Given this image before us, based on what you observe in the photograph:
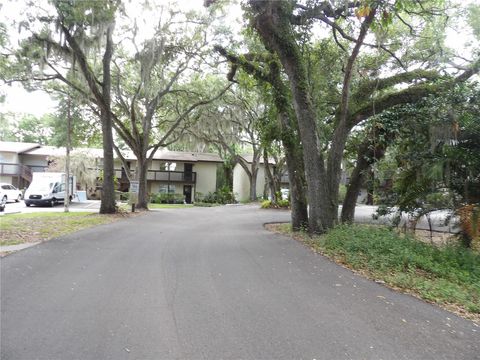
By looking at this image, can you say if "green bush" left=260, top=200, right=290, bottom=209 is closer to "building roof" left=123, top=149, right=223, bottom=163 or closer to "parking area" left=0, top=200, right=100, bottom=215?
"parking area" left=0, top=200, right=100, bottom=215

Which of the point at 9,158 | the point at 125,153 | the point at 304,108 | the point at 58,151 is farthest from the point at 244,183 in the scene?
the point at 304,108

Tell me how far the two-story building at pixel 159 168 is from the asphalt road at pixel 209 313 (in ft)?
114

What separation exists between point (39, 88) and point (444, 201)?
1996 cm

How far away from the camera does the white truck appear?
29406mm

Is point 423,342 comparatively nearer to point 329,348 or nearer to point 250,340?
point 329,348

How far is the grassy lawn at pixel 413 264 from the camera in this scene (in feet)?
20.1

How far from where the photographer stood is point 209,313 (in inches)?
197

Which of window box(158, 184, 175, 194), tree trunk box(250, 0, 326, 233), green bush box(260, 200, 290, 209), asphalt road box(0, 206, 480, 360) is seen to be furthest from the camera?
window box(158, 184, 175, 194)

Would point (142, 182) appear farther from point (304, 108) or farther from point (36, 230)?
point (304, 108)

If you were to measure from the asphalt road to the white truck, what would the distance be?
2326 cm

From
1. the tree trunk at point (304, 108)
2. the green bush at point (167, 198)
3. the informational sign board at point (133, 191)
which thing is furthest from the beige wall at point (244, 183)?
the tree trunk at point (304, 108)

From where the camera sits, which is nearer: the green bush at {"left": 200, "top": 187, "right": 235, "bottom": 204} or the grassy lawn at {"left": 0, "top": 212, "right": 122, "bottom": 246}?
the grassy lawn at {"left": 0, "top": 212, "right": 122, "bottom": 246}

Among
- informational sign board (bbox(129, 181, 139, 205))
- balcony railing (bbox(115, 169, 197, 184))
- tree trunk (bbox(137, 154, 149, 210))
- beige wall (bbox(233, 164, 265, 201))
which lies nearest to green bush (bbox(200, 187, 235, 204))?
balcony railing (bbox(115, 169, 197, 184))

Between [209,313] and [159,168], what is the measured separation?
39745mm
